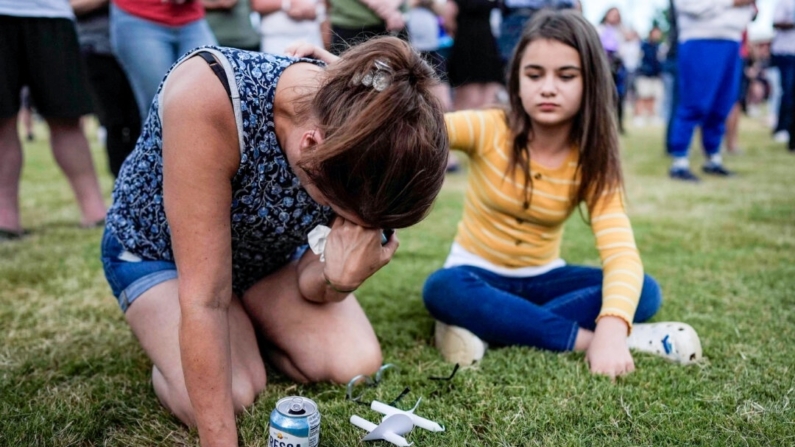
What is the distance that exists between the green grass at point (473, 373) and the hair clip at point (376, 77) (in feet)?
2.59

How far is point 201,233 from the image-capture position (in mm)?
1367

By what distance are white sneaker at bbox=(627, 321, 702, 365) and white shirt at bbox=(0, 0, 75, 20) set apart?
3.02 m

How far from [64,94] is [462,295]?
243cm

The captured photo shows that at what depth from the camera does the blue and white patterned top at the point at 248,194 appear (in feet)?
4.81

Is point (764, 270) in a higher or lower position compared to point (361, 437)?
lower

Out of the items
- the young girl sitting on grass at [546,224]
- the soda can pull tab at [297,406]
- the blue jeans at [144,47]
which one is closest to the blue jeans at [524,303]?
the young girl sitting on grass at [546,224]

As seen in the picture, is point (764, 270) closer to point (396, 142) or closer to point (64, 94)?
point (396, 142)

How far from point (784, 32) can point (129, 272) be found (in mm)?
7238

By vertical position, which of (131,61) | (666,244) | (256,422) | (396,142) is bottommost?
(666,244)

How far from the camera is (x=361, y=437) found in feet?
4.86

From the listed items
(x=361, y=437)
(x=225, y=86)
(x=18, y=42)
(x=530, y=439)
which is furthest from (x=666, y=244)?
(x=18, y=42)

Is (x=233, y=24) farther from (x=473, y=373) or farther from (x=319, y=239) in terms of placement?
(x=473, y=373)

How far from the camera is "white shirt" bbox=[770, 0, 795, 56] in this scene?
21.2 ft

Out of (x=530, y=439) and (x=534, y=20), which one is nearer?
(x=530, y=439)
